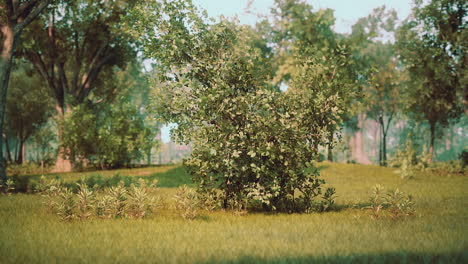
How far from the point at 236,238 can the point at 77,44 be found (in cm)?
2722

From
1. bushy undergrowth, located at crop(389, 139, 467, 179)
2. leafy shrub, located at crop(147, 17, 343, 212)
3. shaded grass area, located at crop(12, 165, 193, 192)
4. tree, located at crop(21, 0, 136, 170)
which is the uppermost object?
tree, located at crop(21, 0, 136, 170)

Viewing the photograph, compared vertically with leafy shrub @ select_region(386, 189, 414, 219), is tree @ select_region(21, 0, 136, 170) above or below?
above

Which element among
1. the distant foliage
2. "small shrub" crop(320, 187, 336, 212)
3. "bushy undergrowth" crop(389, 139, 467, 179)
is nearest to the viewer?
"small shrub" crop(320, 187, 336, 212)

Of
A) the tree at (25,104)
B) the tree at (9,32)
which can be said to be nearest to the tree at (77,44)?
the tree at (25,104)

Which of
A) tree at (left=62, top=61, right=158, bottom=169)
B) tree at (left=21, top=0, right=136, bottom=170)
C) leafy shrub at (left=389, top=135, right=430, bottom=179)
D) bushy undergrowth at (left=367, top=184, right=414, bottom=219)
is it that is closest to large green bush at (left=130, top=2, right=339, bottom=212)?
bushy undergrowth at (left=367, top=184, right=414, bottom=219)

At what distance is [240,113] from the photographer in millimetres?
8609

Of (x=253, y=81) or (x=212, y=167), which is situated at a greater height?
(x=253, y=81)

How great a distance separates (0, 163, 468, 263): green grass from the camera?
527 centimetres

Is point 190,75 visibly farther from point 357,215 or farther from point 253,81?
point 357,215

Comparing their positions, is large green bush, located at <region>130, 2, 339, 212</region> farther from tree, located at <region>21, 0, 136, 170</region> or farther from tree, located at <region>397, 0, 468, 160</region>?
tree, located at <region>397, 0, 468, 160</region>

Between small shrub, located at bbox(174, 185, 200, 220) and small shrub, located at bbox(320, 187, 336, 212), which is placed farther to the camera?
small shrub, located at bbox(320, 187, 336, 212)

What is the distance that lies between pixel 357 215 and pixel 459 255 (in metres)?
3.64

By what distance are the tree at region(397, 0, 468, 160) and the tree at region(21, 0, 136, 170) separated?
22003 millimetres

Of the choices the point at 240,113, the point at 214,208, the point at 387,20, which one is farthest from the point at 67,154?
the point at 387,20
